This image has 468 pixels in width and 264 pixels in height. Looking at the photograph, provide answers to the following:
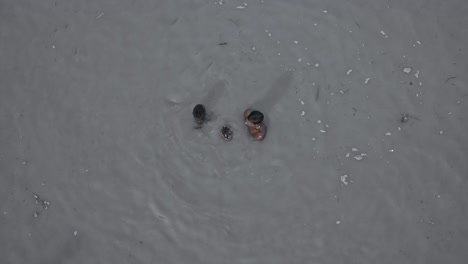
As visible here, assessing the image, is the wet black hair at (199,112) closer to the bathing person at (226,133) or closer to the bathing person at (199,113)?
the bathing person at (199,113)

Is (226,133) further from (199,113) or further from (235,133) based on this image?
(199,113)

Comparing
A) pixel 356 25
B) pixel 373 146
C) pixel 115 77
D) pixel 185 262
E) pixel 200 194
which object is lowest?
pixel 185 262

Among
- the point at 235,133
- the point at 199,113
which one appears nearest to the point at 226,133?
the point at 235,133

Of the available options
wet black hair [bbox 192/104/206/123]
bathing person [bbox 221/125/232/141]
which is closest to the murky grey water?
bathing person [bbox 221/125/232/141]

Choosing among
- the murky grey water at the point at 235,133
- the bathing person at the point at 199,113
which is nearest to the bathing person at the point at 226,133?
the murky grey water at the point at 235,133

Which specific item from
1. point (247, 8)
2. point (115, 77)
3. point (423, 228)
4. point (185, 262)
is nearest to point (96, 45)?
point (115, 77)

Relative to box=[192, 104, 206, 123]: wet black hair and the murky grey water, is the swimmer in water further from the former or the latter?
box=[192, 104, 206, 123]: wet black hair

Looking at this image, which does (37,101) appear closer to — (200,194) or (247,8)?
(200,194)
